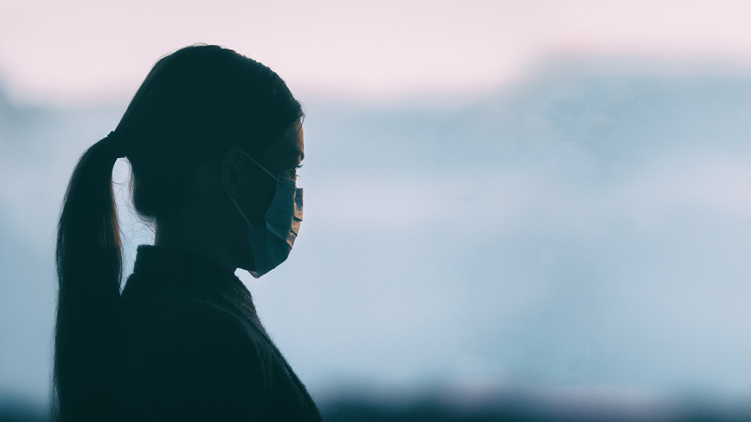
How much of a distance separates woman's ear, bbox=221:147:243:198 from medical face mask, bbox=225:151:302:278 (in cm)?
3

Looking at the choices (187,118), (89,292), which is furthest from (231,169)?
(89,292)

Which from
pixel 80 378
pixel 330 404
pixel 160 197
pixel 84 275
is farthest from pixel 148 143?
pixel 330 404

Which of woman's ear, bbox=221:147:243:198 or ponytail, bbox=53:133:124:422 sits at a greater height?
woman's ear, bbox=221:147:243:198

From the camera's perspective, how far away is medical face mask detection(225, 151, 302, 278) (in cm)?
73

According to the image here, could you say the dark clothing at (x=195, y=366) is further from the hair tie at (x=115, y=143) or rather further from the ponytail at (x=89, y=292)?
the hair tie at (x=115, y=143)

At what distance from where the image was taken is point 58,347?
59cm

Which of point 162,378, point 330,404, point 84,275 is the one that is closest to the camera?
point 162,378

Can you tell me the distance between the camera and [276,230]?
77cm

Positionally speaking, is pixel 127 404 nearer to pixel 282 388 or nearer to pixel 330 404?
pixel 282 388

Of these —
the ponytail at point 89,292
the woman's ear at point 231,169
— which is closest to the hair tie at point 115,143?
the ponytail at point 89,292

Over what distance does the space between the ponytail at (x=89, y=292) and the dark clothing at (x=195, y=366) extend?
0.10 ft

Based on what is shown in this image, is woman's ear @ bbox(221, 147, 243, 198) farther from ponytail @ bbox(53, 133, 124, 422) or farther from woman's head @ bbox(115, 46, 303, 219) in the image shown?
ponytail @ bbox(53, 133, 124, 422)

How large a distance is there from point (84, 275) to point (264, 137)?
0.28 meters

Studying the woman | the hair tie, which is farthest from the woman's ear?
the hair tie
